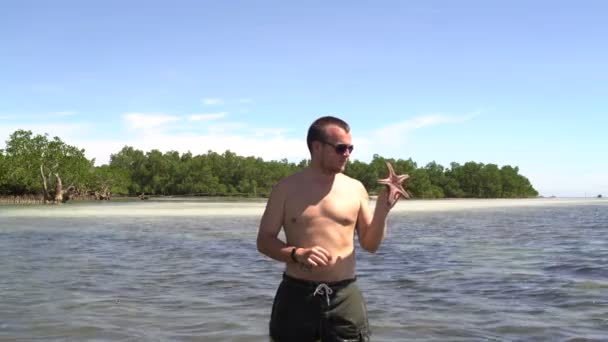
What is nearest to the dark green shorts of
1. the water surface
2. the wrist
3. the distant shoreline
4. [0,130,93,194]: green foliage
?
the wrist

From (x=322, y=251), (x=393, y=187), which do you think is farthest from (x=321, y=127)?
(x=322, y=251)

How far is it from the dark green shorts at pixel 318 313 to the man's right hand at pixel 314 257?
40 cm

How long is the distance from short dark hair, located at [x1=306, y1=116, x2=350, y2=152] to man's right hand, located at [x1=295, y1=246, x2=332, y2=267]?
0.80 metres

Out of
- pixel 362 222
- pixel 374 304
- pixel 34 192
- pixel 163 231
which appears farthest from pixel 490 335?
pixel 34 192

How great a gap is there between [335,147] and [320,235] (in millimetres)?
658

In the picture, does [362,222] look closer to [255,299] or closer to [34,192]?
[255,299]

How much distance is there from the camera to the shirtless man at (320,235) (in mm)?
4422

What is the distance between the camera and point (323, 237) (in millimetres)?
4488

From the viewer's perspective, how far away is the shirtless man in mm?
4422

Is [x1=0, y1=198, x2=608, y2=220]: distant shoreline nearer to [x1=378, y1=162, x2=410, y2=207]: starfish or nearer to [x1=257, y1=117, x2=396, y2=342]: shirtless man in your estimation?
[x1=257, y1=117, x2=396, y2=342]: shirtless man

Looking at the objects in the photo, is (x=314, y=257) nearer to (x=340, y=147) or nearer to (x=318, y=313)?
(x=318, y=313)

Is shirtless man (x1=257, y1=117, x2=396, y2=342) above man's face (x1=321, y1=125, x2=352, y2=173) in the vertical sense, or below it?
below

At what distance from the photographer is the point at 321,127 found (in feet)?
14.5

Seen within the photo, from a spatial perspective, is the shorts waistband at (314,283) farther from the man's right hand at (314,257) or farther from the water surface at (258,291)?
the water surface at (258,291)
